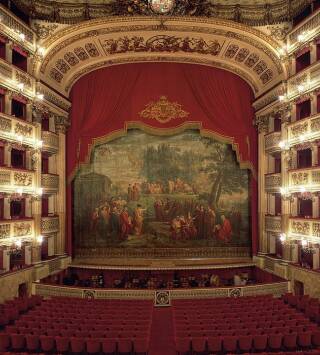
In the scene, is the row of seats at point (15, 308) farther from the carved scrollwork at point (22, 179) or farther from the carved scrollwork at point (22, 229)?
the carved scrollwork at point (22, 179)

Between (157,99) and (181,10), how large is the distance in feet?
16.8

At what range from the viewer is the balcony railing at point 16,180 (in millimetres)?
15070

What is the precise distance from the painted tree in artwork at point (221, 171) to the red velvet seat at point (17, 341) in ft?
43.6

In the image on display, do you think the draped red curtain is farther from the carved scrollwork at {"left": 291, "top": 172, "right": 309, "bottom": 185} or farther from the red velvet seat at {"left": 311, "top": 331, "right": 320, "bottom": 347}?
the red velvet seat at {"left": 311, "top": 331, "right": 320, "bottom": 347}

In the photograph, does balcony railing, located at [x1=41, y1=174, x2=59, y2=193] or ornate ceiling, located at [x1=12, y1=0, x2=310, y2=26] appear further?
→ balcony railing, located at [x1=41, y1=174, x2=59, y2=193]

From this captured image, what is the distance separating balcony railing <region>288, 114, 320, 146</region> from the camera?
1537cm

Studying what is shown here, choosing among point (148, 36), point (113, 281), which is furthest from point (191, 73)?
point (113, 281)

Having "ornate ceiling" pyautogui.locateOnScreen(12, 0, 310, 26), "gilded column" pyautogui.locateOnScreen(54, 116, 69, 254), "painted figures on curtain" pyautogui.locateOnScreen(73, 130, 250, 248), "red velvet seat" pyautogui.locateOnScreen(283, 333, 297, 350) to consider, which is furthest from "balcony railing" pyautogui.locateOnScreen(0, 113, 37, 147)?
"red velvet seat" pyautogui.locateOnScreen(283, 333, 297, 350)

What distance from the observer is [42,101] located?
1794 centimetres

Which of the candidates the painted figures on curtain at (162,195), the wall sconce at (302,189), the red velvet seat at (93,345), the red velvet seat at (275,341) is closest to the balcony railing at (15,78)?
the painted figures on curtain at (162,195)

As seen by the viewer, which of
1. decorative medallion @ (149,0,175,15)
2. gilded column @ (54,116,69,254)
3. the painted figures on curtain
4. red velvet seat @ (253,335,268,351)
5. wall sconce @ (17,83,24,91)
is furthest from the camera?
the painted figures on curtain

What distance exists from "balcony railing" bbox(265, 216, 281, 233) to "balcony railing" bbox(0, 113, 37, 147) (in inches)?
435

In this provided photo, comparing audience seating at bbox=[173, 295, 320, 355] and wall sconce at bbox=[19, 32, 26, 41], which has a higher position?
wall sconce at bbox=[19, 32, 26, 41]

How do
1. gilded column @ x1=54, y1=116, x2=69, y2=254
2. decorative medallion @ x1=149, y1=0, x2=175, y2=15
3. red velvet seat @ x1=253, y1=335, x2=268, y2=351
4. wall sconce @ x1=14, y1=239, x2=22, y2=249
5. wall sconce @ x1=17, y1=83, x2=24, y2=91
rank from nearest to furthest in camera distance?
red velvet seat @ x1=253, y1=335, x2=268, y2=351 < wall sconce @ x1=14, y1=239, x2=22, y2=249 < wall sconce @ x1=17, y1=83, x2=24, y2=91 < decorative medallion @ x1=149, y1=0, x2=175, y2=15 < gilded column @ x1=54, y1=116, x2=69, y2=254
